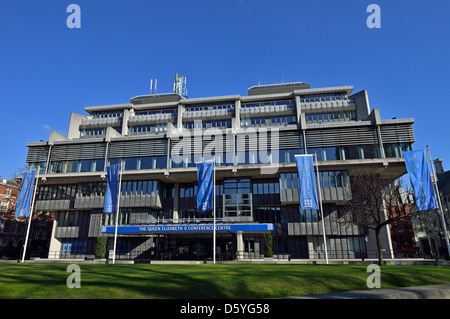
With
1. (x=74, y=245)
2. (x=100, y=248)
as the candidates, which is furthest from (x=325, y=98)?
(x=74, y=245)

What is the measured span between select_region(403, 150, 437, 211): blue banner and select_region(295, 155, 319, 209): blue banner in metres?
9.88

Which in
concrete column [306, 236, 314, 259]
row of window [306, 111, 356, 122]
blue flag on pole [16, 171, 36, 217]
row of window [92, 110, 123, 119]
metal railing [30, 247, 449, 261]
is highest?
row of window [92, 110, 123, 119]

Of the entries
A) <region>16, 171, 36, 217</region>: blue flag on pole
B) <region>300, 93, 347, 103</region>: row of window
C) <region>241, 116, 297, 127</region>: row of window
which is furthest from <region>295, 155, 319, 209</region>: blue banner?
<region>16, 171, 36, 217</region>: blue flag on pole

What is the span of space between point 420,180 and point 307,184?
11816mm

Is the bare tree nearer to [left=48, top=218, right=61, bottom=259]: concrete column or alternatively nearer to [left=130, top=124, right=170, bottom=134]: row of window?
[left=130, top=124, right=170, bottom=134]: row of window

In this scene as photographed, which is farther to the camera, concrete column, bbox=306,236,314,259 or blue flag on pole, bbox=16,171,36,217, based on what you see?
concrete column, bbox=306,236,314,259

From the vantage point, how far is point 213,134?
42.5 m

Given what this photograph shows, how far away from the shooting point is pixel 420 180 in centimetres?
3212

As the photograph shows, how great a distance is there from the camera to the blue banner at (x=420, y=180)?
29825 mm

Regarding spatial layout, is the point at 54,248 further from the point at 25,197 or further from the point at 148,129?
the point at 148,129

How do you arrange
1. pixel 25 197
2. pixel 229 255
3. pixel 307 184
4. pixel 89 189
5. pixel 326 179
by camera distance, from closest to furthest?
1. pixel 307 184
2. pixel 25 197
3. pixel 326 179
4. pixel 229 255
5. pixel 89 189

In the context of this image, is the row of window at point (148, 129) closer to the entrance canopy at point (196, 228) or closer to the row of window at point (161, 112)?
the row of window at point (161, 112)

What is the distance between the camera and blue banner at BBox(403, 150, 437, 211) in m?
29.8
